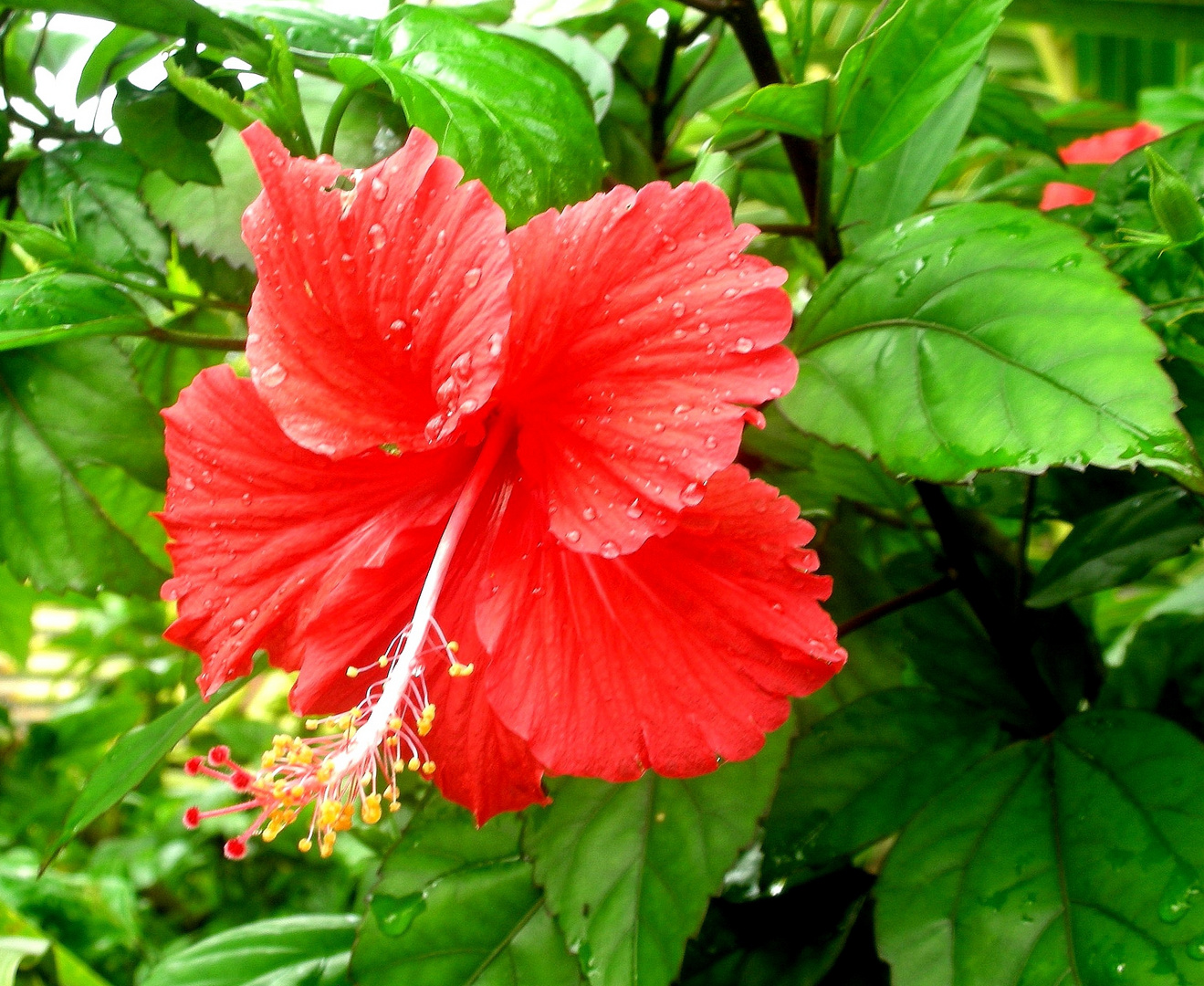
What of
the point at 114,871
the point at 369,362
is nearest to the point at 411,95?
the point at 369,362

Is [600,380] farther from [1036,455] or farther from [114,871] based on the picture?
[114,871]

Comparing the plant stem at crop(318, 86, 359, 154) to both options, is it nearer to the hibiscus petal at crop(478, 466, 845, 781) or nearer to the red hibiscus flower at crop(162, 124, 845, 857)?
the red hibiscus flower at crop(162, 124, 845, 857)

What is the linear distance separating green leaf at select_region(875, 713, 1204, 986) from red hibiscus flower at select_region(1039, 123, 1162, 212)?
1.54ft

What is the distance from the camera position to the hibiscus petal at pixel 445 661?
466 mm

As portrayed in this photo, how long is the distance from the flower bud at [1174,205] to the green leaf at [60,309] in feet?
1.96

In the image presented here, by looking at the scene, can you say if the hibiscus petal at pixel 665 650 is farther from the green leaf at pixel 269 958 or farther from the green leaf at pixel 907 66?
the green leaf at pixel 269 958

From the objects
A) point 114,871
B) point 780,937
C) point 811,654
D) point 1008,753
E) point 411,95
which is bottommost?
point 114,871

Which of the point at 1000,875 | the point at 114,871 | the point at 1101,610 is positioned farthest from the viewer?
the point at 1101,610

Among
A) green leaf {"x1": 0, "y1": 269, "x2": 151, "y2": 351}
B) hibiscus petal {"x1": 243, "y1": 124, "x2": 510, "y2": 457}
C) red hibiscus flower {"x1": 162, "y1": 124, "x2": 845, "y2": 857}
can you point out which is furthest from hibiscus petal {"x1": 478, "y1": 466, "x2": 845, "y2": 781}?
green leaf {"x1": 0, "y1": 269, "x2": 151, "y2": 351}

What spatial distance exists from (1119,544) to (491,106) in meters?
0.50

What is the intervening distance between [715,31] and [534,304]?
52 centimetres

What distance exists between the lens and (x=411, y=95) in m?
0.45

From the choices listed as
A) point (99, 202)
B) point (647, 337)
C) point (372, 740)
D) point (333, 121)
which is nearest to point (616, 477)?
point (647, 337)

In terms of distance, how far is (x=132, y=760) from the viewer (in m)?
0.60
